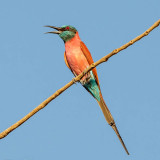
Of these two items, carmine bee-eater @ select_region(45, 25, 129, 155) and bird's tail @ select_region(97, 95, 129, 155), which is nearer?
bird's tail @ select_region(97, 95, 129, 155)

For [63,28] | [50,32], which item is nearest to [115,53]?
[50,32]

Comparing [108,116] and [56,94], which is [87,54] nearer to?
[108,116]

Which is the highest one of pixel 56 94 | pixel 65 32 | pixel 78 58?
pixel 65 32

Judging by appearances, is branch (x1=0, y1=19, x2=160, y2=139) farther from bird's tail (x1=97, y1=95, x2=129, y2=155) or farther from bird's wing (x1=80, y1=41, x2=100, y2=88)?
bird's wing (x1=80, y1=41, x2=100, y2=88)

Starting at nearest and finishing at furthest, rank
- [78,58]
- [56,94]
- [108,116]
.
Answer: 1. [56,94]
2. [108,116]
3. [78,58]

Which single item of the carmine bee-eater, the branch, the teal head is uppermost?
the teal head

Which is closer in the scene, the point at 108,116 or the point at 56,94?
the point at 56,94

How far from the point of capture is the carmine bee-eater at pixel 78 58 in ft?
18.3

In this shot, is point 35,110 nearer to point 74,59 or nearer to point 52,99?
point 52,99

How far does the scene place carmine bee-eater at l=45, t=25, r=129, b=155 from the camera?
5.59 meters

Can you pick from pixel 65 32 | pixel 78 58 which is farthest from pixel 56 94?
pixel 65 32

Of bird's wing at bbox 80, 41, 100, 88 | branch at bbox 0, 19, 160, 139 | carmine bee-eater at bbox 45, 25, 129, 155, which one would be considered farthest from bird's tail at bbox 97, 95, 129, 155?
branch at bbox 0, 19, 160, 139

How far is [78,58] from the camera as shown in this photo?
18.5ft

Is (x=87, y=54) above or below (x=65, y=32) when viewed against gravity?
below
